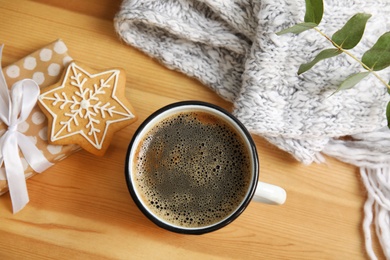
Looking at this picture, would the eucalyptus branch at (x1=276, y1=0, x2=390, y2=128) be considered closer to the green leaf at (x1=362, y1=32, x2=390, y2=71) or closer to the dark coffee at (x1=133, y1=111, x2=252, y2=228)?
the green leaf at (x1=362, y1=32, x2=390, y2=71)

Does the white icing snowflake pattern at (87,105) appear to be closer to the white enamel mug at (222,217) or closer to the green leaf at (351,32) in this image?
the white enamel mug at (222,217)

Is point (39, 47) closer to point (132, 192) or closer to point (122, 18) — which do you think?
point (122, 18)

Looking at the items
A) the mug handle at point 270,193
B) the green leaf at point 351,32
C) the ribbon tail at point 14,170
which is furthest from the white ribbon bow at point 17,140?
the green leaf at point 351,32

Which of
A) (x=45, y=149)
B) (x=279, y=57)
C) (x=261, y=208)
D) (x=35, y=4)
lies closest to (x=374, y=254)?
(x=261, y=208)

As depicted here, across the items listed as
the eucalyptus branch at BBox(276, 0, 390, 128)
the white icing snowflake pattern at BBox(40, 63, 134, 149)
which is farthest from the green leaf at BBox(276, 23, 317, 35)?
the white icing snowflake pattern at BBox(40, 63, 134, 149)

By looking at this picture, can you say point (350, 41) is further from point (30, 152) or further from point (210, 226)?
point (30, 152)

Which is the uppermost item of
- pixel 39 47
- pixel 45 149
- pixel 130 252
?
pixel 39 47
